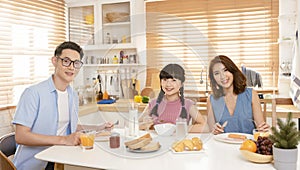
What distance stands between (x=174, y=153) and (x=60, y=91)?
87cm

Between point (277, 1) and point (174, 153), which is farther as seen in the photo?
point (277, 1)

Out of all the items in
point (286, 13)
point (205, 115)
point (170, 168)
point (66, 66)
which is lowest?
point (170, 168)

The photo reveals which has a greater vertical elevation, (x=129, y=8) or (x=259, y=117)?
(x=129, y=8)

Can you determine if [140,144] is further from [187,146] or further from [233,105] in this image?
[233,105]

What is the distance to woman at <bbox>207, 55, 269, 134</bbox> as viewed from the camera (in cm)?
189

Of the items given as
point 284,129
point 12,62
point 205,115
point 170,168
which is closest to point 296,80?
point 205,115

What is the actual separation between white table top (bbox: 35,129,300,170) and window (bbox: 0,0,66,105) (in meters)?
1.47

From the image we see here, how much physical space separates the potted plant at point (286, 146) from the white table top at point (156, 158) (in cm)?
5

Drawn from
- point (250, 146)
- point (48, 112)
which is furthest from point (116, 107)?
point (250, 146)

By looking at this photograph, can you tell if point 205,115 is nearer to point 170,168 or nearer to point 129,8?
point 170,168

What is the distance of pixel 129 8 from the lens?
327 centimetres

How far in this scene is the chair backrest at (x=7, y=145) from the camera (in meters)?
1.78

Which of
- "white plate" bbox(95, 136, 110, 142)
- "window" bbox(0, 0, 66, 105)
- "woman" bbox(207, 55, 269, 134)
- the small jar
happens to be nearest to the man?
"white plate" bbox(95, 136, 110, 142)

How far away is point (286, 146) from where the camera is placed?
1.16m
